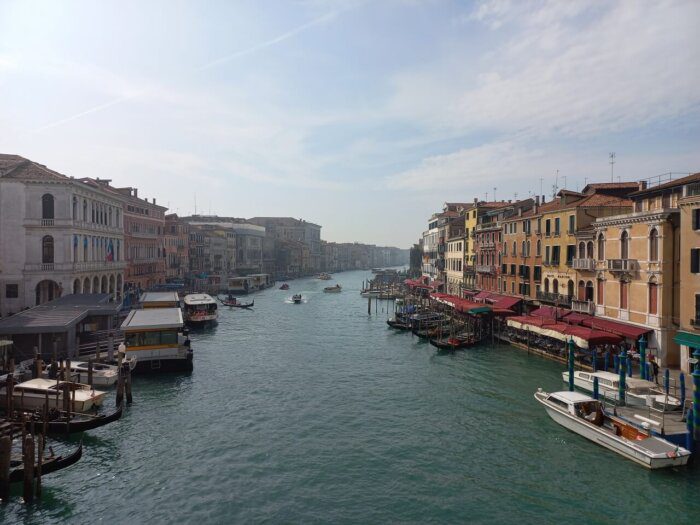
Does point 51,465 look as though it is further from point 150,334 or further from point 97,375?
point 150,334

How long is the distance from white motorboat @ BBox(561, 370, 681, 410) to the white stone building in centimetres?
3470

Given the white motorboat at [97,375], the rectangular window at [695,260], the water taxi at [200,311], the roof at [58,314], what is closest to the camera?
the rectangular window at [695,260]

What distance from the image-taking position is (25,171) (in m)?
34.9

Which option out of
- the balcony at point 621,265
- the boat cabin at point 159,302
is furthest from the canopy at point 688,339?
the boat cabin at point 159,302

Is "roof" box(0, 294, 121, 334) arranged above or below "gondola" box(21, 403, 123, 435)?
above

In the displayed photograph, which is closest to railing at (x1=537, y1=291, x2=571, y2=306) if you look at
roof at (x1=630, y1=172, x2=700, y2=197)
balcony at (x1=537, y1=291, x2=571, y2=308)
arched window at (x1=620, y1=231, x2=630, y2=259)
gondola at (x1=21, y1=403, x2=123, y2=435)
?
balcony at (x1=537, y1=291, x2=571, y2=308)

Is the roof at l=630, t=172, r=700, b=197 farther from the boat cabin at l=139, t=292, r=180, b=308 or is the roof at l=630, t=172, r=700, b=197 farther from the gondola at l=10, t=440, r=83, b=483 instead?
the boat cabin at l=139, t=292, r=180, b=308

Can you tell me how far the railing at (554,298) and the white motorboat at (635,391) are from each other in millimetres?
11919

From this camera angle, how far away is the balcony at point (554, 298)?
34716 millimetres

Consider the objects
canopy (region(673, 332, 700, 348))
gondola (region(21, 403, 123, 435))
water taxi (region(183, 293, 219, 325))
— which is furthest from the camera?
water taxi (region(183, 293, 219, 325))

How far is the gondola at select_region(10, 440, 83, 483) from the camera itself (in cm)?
1434

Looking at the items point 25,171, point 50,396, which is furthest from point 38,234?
point 50,396

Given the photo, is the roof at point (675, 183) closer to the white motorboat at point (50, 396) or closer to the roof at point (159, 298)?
the white motorboat at point (50, 396)

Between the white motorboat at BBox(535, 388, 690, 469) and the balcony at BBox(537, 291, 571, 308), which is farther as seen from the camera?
the balcony at BBox(537, 291, 571, 308)
